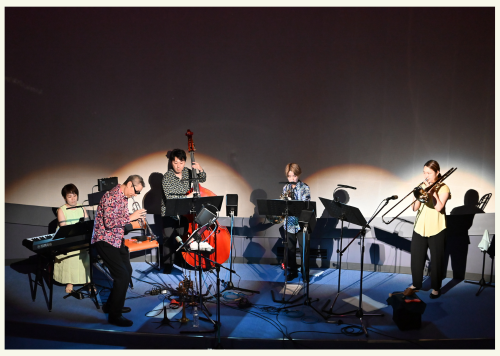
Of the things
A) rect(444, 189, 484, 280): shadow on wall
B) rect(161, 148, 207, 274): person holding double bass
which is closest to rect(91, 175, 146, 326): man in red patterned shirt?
rect(161, 148, 207, 274): person holding double bass

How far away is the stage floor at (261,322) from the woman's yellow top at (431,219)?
88 centimetres

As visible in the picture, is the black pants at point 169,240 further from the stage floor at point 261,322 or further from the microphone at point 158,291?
the microphone at point 158,291

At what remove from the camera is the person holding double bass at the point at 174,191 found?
5.40m

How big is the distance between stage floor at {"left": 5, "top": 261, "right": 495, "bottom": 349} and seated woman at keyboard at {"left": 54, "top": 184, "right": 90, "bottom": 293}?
0.72 ft

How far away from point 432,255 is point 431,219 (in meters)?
0.46

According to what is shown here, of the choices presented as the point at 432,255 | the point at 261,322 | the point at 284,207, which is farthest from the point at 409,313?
the point at 284,207

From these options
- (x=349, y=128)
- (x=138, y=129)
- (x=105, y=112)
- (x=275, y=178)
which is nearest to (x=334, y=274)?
(x=275, y=178)

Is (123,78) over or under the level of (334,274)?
over

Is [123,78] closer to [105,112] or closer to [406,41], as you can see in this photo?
[105,112]

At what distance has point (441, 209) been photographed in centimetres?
448

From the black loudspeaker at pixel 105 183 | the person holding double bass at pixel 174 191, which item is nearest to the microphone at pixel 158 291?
the person holding double bass at pixel 174 191

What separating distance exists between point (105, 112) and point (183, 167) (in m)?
1.60

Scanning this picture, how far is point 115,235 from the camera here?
3.95 meters

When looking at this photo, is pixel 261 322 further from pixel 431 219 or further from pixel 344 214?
pixel 431 219
